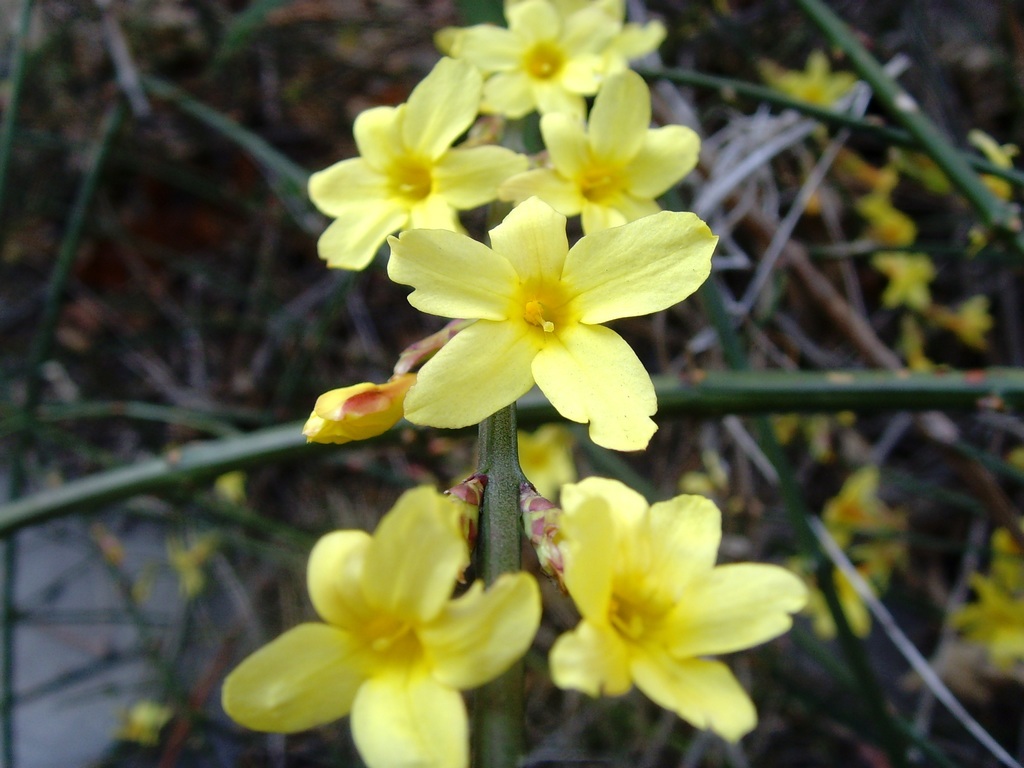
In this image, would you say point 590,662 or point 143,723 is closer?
point 590,662

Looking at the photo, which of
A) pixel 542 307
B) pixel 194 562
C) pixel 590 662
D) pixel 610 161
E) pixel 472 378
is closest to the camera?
pixel 590 662

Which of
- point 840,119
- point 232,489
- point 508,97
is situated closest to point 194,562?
point 232,489

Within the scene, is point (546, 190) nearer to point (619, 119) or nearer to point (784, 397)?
point (619, 119)

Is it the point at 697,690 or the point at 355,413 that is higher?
the point at 355,413

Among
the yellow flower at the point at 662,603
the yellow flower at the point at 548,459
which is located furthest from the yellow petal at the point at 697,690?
the yellow flower at the point at 548,459

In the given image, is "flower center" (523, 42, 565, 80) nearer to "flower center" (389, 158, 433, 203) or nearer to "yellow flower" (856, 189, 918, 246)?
"flower center" (389, 158, 433, 203)

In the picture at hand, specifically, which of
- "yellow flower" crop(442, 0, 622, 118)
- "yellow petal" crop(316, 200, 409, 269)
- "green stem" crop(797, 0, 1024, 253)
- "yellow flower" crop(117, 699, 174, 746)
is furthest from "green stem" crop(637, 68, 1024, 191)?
"yellow flower" crop(117, 699, 174, 746)

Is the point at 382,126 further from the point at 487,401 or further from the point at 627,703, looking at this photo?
the point at 627,703
